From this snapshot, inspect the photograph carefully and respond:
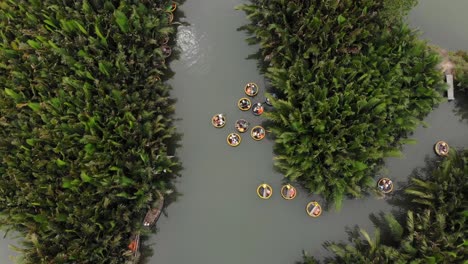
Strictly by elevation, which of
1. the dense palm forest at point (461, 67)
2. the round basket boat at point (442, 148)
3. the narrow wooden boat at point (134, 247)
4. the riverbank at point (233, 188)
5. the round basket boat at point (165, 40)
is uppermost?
the dense palm forest at point (461, 67)

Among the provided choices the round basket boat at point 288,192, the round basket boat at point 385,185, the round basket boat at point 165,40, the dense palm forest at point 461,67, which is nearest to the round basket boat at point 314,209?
the round basket boat at point 288,192

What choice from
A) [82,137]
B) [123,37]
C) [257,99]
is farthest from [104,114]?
[257,99]

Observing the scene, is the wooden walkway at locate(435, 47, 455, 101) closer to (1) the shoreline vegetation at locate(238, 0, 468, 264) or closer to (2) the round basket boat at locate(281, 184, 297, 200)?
(1) the shoreline vegetation at locate(238, 0, 468, 264)

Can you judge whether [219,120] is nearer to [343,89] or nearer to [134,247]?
[343,89]

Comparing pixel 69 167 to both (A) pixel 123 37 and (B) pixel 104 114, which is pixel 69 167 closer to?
(B) pixel 104 114

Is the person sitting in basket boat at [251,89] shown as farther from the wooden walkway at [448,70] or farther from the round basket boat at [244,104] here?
the wooden walkway at [448,70]

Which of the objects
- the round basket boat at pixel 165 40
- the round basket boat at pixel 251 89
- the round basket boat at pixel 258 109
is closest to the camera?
the round basket boat at pixel 258 109

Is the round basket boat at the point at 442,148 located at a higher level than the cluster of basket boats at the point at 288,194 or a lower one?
higher

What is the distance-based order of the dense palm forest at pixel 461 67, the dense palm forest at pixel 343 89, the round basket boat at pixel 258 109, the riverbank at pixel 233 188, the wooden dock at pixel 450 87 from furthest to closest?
the round basket boat at pixel 258 109, the wooden dock at pixel 450 87, the dense palm forest at pixel 461 67, the riverbank at pixel 233 188, the dense palm forest at pixel 343 89

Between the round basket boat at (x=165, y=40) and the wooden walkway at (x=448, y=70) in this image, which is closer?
the wooden walkway at (x=448, y=70)
